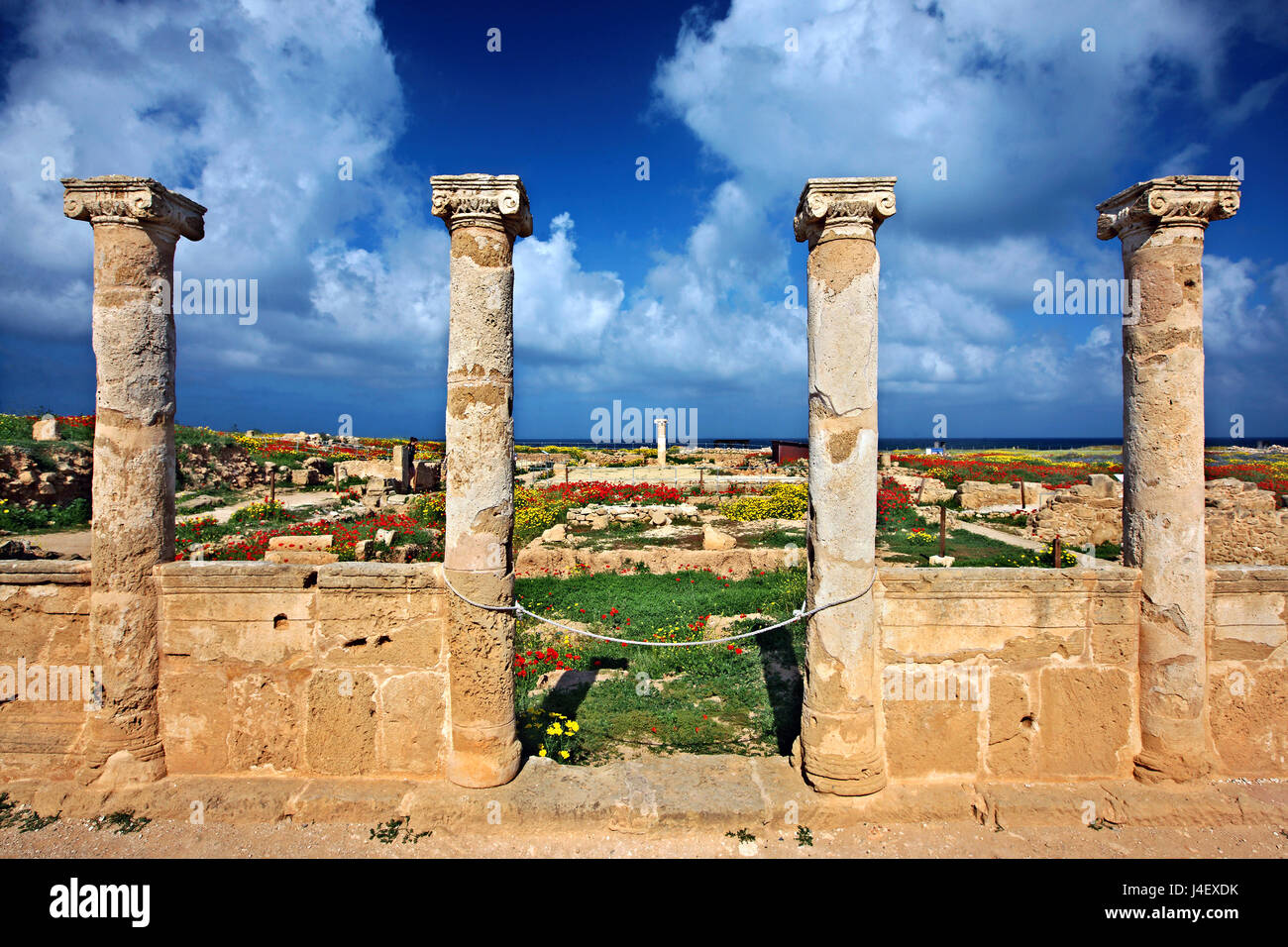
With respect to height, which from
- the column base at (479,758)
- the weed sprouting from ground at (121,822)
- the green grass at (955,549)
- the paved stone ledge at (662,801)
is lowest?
the weed sprouting from ground at (121,822)

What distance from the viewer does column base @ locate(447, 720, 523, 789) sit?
396 centimetres

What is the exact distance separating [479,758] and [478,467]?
1.92m

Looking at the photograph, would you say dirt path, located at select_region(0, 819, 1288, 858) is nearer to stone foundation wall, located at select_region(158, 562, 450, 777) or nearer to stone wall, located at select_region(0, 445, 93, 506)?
stone foundation wall, located at select_region(158, 562, 450, 777)

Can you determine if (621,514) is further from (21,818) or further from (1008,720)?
(21,818)

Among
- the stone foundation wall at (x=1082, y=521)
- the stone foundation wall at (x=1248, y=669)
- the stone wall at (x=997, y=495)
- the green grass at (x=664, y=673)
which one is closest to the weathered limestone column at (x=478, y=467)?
the green grass at (x=664, y=673)

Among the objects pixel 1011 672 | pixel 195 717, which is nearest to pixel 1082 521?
pixel 1011 672

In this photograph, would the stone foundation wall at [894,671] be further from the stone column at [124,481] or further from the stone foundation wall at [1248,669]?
the stone column at [124,481]

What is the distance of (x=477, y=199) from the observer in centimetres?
392

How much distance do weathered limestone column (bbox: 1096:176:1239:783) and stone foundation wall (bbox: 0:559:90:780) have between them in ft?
24.1

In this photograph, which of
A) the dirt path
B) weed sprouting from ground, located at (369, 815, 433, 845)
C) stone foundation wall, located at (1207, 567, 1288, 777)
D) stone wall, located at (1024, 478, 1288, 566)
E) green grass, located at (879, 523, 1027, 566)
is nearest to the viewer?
the dirt path

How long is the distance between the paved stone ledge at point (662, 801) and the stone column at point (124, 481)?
1.30 feet

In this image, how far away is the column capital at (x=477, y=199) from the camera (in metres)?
3.92

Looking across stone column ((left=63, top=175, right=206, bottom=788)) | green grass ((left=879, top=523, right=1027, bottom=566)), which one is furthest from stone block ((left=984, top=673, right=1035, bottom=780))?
green grass ((left=879, top=523, right=1027, bottom=566))
